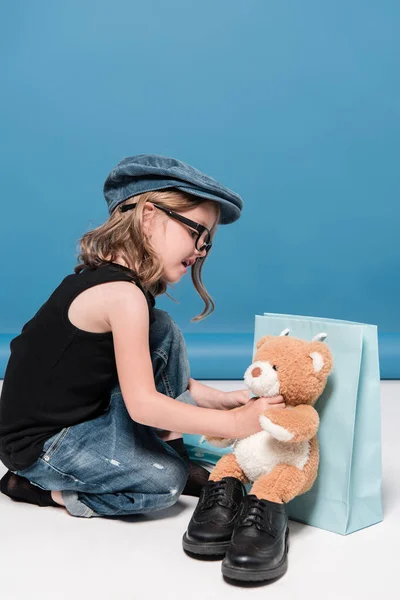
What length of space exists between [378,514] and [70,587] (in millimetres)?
592

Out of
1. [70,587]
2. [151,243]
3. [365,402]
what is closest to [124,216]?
[151,243]

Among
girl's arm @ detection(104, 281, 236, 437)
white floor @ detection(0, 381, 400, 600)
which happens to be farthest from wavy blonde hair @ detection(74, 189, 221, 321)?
white floor @ detection(0, 381, 400, 600)

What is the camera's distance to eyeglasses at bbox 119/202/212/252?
1471 mm

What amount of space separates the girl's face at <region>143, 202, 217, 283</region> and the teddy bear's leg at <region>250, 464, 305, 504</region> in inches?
17.9

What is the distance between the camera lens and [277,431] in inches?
47.5

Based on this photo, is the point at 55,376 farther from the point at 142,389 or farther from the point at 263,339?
the point at 263,339

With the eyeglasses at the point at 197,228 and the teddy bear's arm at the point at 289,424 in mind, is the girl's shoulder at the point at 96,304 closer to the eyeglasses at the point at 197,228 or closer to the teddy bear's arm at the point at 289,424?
the eyeglasses at the point at 197,228

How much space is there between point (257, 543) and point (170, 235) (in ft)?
2.07

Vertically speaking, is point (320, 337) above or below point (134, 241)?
below

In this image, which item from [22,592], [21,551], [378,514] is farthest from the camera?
[378,514]

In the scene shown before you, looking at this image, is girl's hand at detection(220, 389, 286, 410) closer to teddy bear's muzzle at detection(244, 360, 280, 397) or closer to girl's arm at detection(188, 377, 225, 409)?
girl's arm at detection(188, 377, 225, 409)

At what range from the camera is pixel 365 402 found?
1.30 m

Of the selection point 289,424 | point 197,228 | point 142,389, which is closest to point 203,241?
point 197,228

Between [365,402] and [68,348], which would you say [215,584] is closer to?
[365,402]
